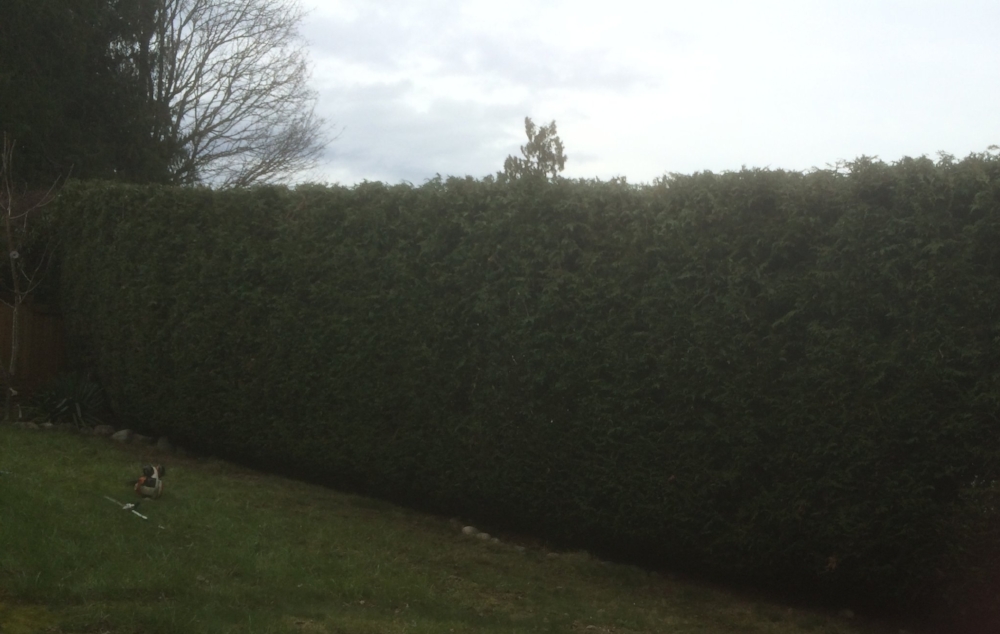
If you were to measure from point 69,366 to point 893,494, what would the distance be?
11.1 meters

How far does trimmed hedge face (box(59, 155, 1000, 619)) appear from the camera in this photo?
20.2 feet

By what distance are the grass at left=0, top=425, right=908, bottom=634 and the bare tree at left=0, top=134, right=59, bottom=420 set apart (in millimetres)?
3476

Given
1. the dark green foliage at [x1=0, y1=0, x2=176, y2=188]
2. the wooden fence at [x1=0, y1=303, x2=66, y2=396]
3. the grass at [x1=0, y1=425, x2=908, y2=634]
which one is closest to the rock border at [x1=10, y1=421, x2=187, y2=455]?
the wooden fence at [x1=0, y1=303, x2=66, y2=396]

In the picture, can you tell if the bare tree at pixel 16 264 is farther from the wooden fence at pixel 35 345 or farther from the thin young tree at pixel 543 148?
the thin young tree at pixel 543 148

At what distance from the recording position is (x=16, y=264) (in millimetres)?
12805

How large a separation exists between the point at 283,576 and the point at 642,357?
10.6 ft

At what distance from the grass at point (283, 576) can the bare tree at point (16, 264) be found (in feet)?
11.4

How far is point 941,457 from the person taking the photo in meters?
6.10

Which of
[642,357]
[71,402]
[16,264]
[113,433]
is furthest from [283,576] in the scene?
[16,264]

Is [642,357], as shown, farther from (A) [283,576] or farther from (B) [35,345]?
(B) [35,345]

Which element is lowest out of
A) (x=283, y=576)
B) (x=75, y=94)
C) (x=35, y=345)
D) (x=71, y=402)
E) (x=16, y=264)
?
(x=283, y=576)

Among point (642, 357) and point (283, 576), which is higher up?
point (642, 357)

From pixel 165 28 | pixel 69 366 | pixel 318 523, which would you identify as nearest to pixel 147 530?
pixel 318 523

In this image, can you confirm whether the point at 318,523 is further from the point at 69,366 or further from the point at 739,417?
the point at 69,366
